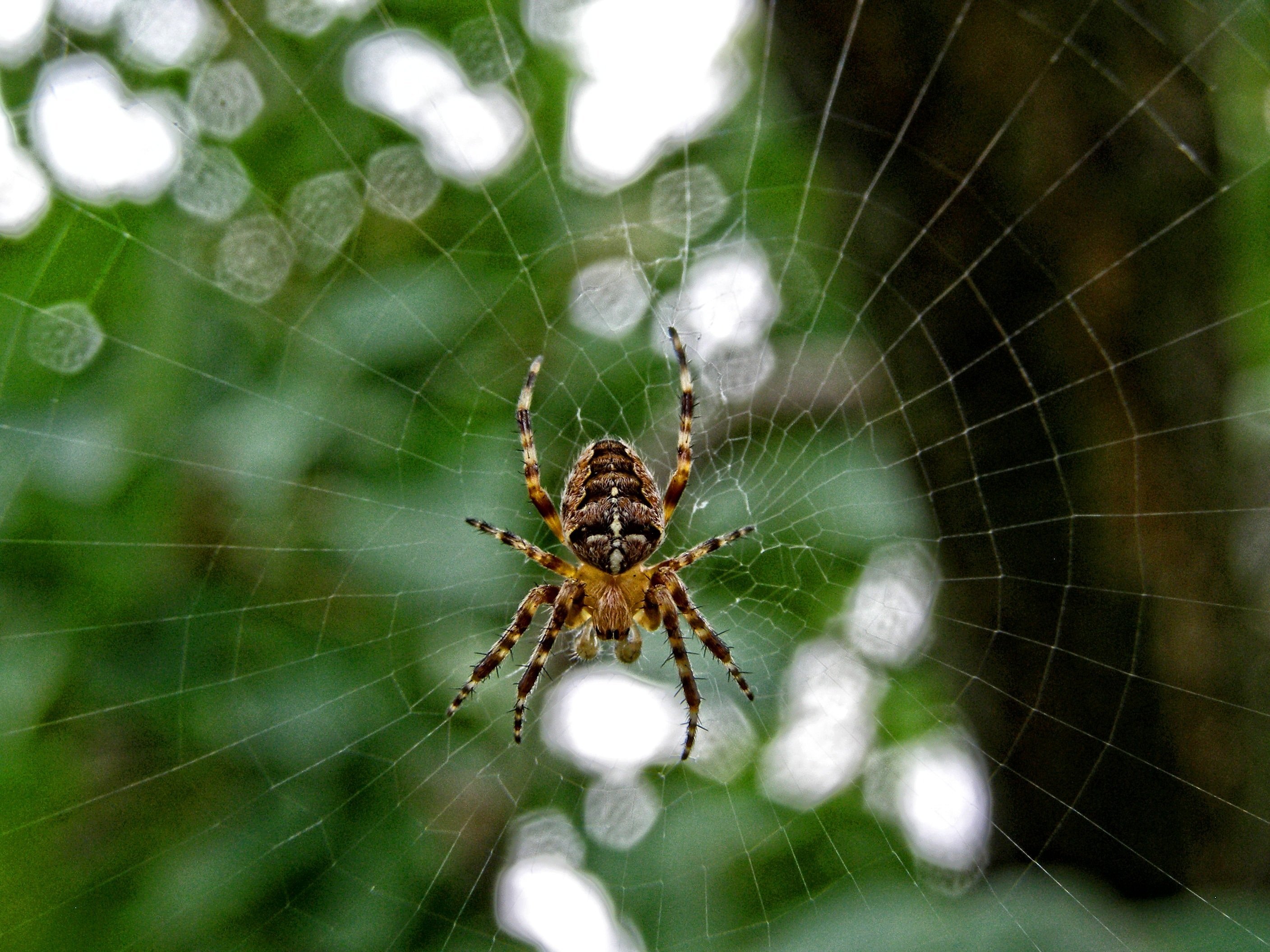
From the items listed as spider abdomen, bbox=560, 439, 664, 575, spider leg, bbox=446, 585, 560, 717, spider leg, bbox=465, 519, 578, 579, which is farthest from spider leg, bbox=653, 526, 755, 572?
spider leg, bbox=446, 585, 560, 717

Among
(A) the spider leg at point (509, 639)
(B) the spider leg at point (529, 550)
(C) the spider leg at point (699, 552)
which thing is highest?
(C) the spider leg at point (699, 552)

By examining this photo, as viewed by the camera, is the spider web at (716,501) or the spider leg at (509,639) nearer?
the spider web at (716,501)

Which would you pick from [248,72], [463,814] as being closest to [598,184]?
[248,72]

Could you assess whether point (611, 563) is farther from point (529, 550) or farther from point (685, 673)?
point (685, 673)

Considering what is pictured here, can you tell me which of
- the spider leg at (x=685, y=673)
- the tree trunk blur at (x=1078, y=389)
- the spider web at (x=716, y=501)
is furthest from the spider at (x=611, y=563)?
the tree trunk blur at (x=1078, y=389)

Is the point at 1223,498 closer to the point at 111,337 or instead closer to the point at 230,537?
the point at 230,537

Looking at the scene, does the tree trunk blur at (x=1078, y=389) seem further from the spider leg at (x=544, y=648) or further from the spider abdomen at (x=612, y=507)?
the spider leg at (x=544, y=648)
